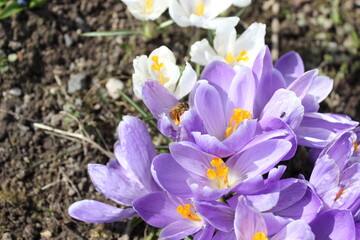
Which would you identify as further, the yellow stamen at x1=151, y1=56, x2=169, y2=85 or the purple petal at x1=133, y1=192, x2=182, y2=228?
the yellow stamen at x1=151, y1=56, x2=169, y2=85

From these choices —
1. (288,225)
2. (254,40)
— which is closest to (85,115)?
(254,40)

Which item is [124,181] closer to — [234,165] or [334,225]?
[234,165]

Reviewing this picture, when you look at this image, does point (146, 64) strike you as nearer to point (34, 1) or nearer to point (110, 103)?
point (110, 103)

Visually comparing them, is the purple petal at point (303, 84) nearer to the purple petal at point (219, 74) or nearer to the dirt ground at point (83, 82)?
the purple petal at point (219, 74)

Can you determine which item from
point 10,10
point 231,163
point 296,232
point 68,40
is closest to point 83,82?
point 68,40

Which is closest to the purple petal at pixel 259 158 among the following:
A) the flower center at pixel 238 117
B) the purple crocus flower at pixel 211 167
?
the purple crocus flower at pixel 211 167

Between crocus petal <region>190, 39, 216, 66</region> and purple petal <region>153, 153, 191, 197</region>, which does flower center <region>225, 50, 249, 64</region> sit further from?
purple petal <region>153, 153, 191, 197</region>

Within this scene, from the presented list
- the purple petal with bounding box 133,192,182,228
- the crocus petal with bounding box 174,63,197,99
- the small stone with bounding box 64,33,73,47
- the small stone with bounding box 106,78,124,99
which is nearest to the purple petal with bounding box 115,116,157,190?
the purple petal with bounding box 133,192,182,228
